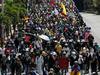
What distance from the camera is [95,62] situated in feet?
100

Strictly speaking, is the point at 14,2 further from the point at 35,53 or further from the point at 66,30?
the point at 35,53

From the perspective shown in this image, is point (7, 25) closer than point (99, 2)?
Yes

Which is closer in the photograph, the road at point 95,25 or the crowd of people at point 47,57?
the crowd of people at point 47,57

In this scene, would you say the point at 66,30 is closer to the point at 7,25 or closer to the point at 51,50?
the point at 7,25

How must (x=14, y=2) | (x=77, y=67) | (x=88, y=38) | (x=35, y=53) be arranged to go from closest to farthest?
(x=77, y=67) < (x=35, y=53) < (x=88, y=38) < (x=14, y=2)

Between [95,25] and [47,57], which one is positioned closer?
[47,57]

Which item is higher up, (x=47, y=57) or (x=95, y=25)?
(x=47, y=57)

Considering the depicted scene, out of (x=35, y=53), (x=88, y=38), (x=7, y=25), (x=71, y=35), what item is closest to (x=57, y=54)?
(x=35, y=53)

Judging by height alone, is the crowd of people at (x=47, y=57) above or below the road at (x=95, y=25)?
above

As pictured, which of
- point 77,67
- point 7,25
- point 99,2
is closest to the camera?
point 77,67

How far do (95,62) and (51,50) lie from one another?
2.71m

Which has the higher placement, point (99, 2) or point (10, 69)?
point (10, 69)

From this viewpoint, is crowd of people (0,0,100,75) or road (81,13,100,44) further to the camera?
road (81,13,100,44)

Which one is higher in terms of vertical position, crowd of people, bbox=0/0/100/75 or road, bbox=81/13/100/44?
crowd of people, bbox=0/0/100/75
